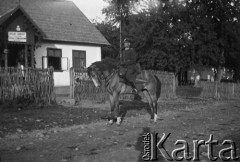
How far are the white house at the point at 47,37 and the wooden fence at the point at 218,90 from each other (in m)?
10.8

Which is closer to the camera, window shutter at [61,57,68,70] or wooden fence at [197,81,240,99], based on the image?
wooden fence at [197,81,240,99]

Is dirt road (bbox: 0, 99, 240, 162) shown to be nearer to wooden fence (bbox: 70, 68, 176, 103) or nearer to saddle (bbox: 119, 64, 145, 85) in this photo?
saddle (bbox: 119, 64, 145, 85)

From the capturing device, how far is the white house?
2527cm

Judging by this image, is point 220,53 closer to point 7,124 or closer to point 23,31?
point 23,31

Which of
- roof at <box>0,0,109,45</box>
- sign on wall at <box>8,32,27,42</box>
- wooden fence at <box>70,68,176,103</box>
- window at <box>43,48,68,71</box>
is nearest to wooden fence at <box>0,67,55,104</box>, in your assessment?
wooden fence at <box>70,68,176,103</box>

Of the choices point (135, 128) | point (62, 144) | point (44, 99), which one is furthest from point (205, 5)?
point (62, 144)

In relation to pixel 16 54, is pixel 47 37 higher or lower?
higher

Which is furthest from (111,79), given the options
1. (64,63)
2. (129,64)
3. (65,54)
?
(65,54)

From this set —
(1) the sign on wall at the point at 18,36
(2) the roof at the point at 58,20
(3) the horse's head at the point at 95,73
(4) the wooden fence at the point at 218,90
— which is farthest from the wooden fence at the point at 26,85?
(4) the wooden fence at the point at 218,90

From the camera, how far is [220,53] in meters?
31.5

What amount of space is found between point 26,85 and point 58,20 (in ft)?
58.5

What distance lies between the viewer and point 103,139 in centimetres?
859

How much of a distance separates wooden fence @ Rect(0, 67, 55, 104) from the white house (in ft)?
32.7

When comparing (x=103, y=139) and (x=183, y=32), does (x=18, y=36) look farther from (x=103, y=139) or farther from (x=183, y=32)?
(x=103, y=139)
